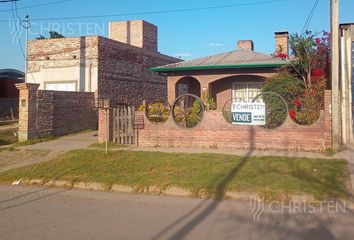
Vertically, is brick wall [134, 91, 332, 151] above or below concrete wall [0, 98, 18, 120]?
below

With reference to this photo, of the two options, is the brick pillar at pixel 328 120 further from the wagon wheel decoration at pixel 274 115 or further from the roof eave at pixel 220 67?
the roof eave at pixel 220 67

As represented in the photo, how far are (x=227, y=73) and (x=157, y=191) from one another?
450 inches

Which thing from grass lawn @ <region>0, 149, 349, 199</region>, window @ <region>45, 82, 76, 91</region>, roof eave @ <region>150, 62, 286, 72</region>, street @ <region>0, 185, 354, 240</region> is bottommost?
street @ <region>0, 185, 354, 240</region>

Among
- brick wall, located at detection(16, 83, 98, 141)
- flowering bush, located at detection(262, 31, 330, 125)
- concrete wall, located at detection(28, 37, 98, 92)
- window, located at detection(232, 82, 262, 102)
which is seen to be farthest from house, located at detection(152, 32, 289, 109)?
concrete wall, located at detection(28, 37, 98, 92)

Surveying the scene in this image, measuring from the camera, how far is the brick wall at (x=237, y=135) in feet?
40.3

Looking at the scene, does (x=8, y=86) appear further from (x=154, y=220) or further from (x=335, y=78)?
(x=154, y=220)

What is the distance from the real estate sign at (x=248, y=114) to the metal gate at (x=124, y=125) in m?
3.51

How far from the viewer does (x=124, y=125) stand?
14.7m

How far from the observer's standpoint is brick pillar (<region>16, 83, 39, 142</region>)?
56.2 ft

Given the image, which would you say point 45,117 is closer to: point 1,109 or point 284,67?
point 284,67

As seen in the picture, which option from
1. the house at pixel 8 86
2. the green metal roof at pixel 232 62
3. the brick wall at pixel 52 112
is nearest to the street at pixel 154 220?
the brick wall at pixel 52 112

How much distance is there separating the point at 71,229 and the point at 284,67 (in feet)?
41.6

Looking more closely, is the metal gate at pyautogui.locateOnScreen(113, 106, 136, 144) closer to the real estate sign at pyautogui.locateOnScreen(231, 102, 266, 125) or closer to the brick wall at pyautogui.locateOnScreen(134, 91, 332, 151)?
the brick wall at pyautogui.locateOnScreen(134, 91, 332, 151)

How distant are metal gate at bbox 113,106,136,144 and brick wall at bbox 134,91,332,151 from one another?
1.39 ft
